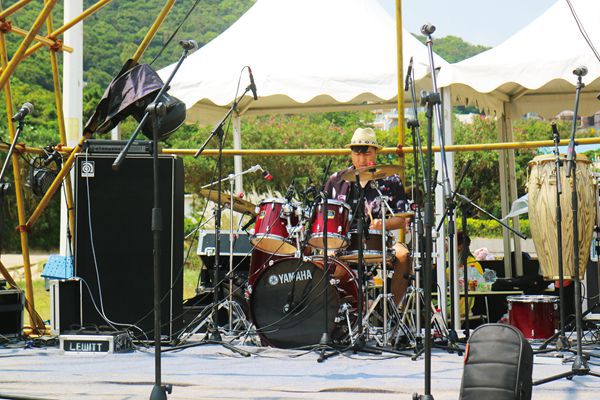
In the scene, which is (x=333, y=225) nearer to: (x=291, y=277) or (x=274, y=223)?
(x=274, y=223)

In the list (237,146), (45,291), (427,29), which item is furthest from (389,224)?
(45,291)

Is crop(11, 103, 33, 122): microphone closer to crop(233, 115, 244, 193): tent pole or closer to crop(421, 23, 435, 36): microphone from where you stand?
crop(421, 23, 435, 36): microphone

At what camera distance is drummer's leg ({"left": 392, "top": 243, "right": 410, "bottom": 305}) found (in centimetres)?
720

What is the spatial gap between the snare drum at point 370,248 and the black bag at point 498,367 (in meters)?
2.61

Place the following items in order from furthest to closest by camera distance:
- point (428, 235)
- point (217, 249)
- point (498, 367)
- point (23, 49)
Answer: point (217, 249), point (23, 49), point (428, 235), point (498, 367)

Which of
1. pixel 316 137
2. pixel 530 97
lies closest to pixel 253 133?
pixel 316 137

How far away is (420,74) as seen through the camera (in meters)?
8.70

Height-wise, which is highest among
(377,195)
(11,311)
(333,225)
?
(377,195)

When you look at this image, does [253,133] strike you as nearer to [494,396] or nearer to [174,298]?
[174,298]

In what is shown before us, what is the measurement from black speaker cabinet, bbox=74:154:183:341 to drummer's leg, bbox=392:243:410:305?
165 cm

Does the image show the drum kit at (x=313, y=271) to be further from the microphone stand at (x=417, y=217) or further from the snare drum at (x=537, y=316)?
the snare drum at (x=537, y=316)

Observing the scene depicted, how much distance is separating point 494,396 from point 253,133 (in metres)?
33.6

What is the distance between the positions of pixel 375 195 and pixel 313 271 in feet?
2.62

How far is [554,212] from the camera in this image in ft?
25.2
